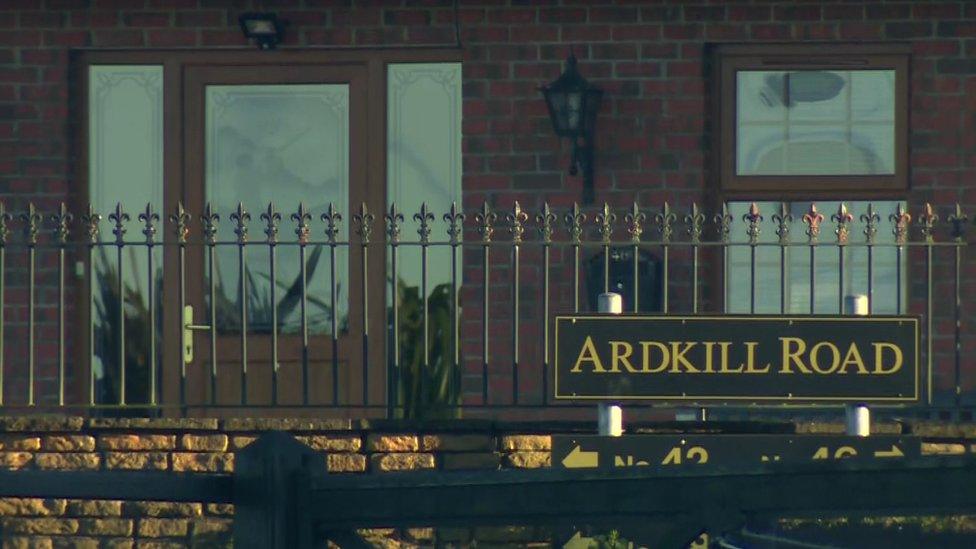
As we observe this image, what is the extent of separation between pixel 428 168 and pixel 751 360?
274cm

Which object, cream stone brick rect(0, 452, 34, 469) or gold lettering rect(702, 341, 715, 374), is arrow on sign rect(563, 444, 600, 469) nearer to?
gold lettering rect(702, 341, 715, 374)

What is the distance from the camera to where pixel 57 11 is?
369 inches

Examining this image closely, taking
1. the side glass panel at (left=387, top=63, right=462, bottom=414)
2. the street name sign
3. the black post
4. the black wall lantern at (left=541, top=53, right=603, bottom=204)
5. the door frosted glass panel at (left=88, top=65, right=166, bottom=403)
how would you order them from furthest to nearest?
the door frosted glass panel at (left=88, top=65, right=166, bottom=403), the side glass panel at (left=387, top=63, right=462, bottom=414), the black wall lantern at (left=541, top=53, right=603, bottom=204), the street name sign, the black post

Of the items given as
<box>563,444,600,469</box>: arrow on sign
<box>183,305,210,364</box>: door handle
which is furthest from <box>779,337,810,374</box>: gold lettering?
<box>183,305,210,364</box>: door handle

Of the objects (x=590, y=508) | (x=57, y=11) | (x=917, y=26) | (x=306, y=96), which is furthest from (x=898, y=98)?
(x=590, y=508)

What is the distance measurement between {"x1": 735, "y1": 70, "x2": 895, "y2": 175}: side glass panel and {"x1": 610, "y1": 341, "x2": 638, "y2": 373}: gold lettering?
2292mm

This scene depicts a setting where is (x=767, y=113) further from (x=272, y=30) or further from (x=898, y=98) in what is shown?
(x=272, y=30)

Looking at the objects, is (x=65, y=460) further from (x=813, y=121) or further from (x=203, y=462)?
(x=813, y=121)

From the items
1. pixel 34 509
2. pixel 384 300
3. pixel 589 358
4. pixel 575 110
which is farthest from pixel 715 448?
pixel 34 509

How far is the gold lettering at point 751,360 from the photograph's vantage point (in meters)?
7.22

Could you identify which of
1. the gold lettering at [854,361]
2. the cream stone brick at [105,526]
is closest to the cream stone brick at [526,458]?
the gold lettering at [854,361]

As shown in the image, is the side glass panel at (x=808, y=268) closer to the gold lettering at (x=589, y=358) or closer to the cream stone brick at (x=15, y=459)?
the gold lettering at (x=589, y=358)

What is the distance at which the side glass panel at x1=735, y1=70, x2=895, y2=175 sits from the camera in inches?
361

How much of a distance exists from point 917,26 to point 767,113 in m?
0.94
